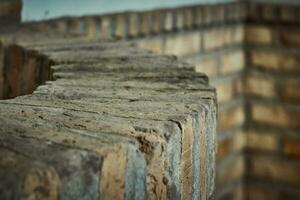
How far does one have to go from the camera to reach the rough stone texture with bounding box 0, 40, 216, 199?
0.71 metres

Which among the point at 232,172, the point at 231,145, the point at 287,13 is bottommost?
the point at 232,172

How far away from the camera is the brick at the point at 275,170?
3.31 m

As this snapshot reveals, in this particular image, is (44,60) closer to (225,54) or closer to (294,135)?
(225,54)

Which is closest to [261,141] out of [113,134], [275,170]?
[275,170]

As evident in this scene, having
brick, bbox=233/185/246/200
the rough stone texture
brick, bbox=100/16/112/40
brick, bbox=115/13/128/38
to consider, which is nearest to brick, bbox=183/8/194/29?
brick, bbox=115/13/128/38

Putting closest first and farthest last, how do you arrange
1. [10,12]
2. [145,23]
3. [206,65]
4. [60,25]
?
1. [10,12]
2. [60,25]
3. [145,23]
4. [206,65]

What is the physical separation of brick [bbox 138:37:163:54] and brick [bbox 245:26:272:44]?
797mm

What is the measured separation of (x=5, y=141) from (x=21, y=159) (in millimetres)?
→ 83

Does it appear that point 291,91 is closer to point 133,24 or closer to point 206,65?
point 206,65

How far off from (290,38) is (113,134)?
259cm

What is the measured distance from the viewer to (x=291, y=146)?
328cm

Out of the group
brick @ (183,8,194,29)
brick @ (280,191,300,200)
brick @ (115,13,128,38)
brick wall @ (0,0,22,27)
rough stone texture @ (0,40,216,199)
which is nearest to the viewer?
rough stone texture @ (0,40,216,199)

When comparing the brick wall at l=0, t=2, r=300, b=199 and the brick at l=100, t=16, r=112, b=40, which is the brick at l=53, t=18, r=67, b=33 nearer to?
the brick at l=100, t=16, r=112, b=40

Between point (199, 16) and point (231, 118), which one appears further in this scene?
point (231, 118)
